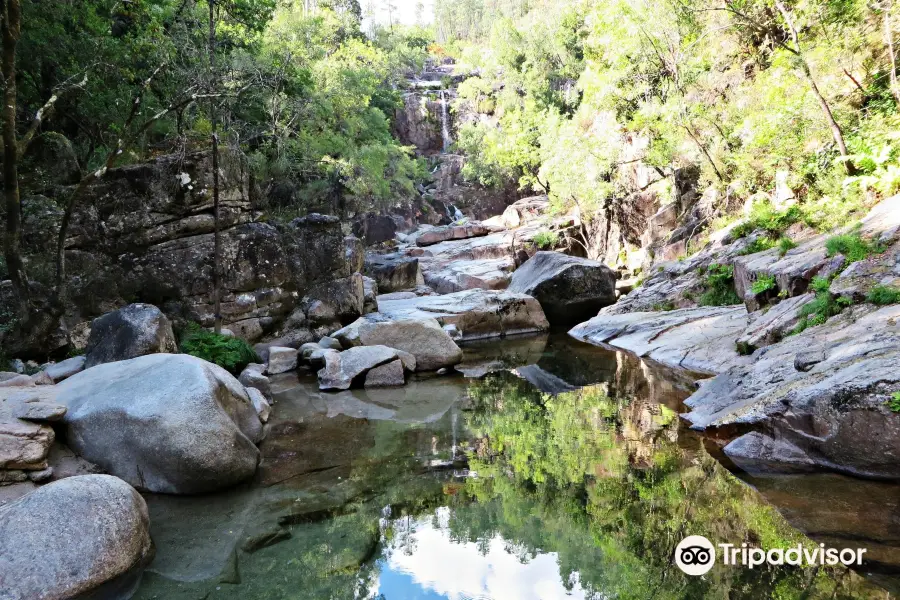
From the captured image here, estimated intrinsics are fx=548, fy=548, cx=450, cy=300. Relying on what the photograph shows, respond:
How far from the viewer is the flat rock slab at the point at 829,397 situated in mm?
4719

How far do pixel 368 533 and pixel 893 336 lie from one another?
5.55 meters

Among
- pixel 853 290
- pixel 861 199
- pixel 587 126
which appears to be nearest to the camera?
pixel 853 290

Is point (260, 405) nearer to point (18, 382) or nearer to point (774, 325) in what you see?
point (18, 382)

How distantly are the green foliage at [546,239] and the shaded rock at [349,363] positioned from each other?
18.0 m

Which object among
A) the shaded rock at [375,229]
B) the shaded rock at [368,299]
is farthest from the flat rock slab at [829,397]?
the shaded rock at [375,229]

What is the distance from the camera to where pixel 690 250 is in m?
18.1

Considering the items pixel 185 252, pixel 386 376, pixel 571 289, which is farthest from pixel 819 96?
pixel 185 252

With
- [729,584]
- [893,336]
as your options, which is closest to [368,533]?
[729,584]

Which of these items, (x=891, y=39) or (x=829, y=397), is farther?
(x=891, y=39)

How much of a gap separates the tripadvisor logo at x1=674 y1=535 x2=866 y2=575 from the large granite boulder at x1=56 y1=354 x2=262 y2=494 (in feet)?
14.7

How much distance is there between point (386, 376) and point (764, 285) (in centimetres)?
744

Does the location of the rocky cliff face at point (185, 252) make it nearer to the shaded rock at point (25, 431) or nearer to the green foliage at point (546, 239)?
the shaded rock at point (25, 431)

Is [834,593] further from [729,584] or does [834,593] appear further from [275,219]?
[275,219]

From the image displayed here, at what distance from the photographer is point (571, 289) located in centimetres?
1816
